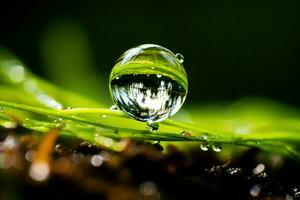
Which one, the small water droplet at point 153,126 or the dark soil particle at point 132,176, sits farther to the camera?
the small water droplet at point 153,126

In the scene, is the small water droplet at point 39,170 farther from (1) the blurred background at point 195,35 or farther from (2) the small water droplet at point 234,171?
(1) the blurred background at point 195,35

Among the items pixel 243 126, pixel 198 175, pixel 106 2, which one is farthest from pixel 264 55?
pixel 198 175

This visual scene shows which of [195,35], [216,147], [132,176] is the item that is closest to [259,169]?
[216,147]

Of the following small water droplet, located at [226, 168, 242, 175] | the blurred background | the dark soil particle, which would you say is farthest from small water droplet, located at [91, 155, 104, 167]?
the blurred background

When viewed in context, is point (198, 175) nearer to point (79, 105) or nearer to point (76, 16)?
point (79, 105)

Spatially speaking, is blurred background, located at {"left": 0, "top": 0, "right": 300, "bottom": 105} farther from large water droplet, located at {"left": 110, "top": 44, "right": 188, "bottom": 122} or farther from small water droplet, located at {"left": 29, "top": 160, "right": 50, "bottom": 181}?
small water droplet, located at {"left": 29, "top": 160, "right": 50, "bottom": 181}

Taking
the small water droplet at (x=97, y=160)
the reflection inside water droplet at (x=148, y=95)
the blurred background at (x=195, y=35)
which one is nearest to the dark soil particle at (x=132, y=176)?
the small water droplet at (x=97, y=160)

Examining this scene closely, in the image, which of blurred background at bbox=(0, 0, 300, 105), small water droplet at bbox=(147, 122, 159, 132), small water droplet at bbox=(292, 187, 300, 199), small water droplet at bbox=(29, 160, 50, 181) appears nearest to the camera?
small water droplet at bbox=(29, 160, 50, 181)
